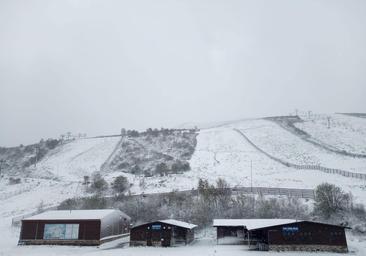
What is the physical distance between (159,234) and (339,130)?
92.1 m

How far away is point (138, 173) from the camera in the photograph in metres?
79.4

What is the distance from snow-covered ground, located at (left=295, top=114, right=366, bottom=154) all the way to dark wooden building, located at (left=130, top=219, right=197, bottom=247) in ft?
215

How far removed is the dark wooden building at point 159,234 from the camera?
39.0 m

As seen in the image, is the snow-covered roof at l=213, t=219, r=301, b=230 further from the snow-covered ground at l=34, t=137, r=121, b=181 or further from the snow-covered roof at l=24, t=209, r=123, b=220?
the snow-covered ground at l=34, t=137, r=121, b=181

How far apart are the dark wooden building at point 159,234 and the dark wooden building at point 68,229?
15.0 ft

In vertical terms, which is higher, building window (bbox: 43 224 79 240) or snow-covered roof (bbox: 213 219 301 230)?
snow-covered roof (bbox: 213 219 301 230)

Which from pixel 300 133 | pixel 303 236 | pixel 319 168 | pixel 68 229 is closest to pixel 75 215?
pixel 68 229

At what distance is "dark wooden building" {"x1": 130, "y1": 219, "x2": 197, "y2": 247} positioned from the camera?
39.0 metres

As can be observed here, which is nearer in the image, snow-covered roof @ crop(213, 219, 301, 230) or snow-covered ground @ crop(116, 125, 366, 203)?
snow-covered roof @ crop(213, 219, 301, 230)

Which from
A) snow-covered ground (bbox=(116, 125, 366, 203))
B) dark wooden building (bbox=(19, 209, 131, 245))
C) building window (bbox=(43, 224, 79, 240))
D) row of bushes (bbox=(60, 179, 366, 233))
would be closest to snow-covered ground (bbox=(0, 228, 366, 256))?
dark wooden building (bbox=(19, 209, 131, 245))

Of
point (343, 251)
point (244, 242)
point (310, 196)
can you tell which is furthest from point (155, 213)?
point (343, 251)

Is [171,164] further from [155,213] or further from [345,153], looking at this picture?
[345,153]

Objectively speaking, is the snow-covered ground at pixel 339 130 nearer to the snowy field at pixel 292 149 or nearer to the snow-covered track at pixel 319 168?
the snowy field at pixel 292 149

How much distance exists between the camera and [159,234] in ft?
129
